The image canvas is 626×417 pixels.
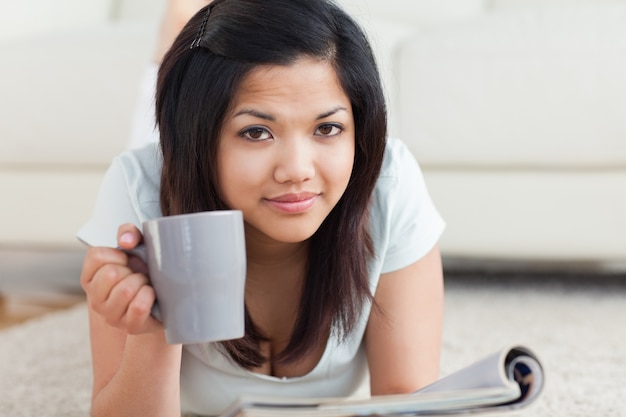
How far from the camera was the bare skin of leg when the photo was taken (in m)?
1.89

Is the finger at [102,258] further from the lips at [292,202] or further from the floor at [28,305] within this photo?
the floor at [28,305]

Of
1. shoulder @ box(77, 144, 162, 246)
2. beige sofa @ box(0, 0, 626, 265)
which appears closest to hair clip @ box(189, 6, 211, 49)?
shoulder @ box(77, 144, 162, 246)

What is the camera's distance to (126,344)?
0.89 m

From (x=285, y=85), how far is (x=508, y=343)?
90 cm

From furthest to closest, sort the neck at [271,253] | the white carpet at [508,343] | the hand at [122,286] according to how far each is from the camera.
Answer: the white carpet at [508,343] → the neck at [271,253] → the hand at [122,286]

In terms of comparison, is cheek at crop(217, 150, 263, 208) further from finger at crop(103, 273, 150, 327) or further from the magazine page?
the magazine page

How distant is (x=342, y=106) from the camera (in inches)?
35.7

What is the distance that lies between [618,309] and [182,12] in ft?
3.78

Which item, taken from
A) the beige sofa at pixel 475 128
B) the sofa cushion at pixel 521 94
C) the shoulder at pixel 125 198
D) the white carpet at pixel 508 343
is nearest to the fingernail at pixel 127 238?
the shoulder at pixel 125 198

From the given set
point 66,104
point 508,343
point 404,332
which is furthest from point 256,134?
point 66,104

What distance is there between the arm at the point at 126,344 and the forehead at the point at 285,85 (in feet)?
0.65

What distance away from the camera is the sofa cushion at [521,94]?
1871 mm

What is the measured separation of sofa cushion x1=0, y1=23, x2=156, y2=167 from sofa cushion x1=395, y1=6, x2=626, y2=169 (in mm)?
680

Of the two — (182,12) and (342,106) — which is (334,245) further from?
(182,12)
